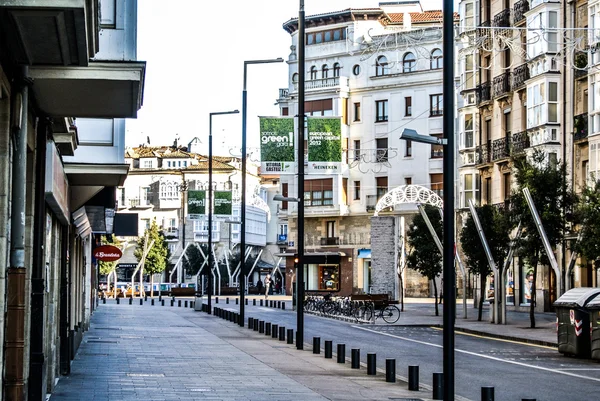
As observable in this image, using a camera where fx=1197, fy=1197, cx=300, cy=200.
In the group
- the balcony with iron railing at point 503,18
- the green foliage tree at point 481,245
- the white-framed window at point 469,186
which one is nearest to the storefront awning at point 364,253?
the white-framed window at point 469,186

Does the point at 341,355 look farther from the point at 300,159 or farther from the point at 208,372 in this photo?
the point at 300,159

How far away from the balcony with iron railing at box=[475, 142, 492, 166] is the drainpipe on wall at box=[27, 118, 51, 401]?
49112mm

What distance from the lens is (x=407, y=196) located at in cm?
6556

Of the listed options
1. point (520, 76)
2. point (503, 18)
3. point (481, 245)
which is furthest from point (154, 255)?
point (481, 245)

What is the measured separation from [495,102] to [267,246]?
241 feet

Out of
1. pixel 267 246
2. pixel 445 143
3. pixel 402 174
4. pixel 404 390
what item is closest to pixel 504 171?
pixel 402 174

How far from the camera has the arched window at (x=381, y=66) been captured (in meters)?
88.1

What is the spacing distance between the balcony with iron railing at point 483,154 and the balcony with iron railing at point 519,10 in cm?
757

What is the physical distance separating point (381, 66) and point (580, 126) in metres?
→ 40.3

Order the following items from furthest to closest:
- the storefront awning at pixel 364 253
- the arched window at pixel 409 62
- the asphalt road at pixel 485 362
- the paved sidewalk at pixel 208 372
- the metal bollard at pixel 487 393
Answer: the storefront awning at pixel 364 253, the arched window at pixel 409 62, the asphalt road at pixel 485 362, the paved sidewalk at pixel 208 372, the metal bollard at pixel 487 393

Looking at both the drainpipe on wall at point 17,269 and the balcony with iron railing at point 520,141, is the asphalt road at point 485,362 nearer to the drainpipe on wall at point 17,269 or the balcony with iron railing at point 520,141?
the drainpipe on wall at point 17,269

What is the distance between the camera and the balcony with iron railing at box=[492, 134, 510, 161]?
5831 centimetres

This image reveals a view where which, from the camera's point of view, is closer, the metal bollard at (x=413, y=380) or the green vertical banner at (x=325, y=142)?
the metal bollard at (x=413, y=380)

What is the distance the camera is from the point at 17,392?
1022 cm
